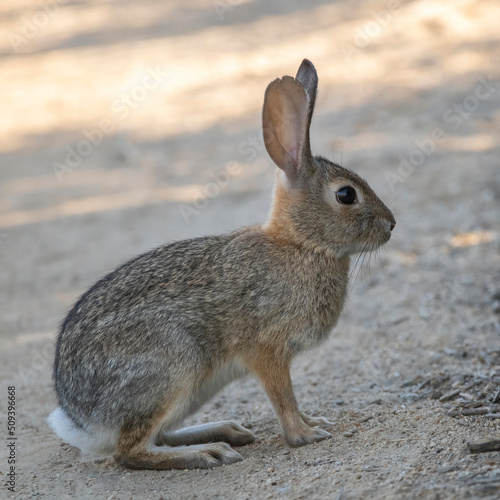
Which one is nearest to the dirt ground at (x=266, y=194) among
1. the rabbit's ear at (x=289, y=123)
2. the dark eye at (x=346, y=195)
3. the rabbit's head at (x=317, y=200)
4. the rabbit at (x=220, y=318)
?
the rabbit at (x=220, y=318)

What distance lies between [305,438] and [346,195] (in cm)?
164

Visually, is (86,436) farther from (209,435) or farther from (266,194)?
(266,194)

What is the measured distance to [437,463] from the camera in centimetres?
410

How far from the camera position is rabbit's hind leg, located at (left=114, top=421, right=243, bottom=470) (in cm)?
480

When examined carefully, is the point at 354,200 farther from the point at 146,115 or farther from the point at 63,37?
the point at 63,37

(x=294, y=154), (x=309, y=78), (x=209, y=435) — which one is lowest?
(x=209, y=435)

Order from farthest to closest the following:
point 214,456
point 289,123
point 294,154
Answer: point 294,154 → point 289,123 → point 214,456

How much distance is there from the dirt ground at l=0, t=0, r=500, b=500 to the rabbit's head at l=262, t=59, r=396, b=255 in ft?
4.04

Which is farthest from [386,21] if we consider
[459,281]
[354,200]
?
[354,200]

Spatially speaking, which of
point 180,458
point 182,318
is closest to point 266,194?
point 182,318

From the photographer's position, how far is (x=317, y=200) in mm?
5266

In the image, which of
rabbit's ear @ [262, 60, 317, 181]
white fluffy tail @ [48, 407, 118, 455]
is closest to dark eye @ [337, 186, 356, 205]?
rabbit's ear @ [262, 60, 317, 181]

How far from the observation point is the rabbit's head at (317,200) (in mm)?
5199

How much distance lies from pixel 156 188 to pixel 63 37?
257 inches
